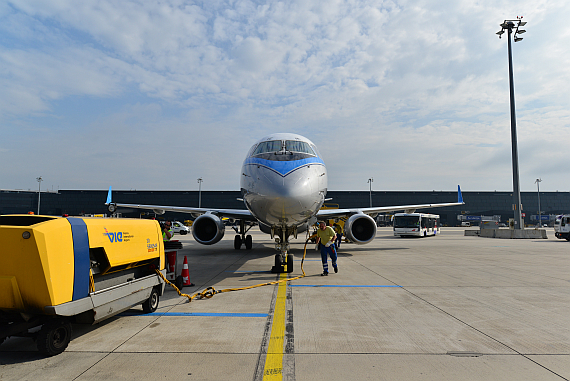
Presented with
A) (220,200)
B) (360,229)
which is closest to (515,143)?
(360,229)

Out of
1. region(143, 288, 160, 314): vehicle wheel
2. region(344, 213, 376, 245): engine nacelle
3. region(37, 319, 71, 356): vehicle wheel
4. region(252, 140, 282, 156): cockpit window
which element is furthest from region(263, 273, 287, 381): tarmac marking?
region(344, 213, 376, 245): engine nacelle

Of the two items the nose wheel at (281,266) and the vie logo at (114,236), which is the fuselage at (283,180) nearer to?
the nose wheel at (281,266)

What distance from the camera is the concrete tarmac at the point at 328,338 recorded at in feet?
12.0

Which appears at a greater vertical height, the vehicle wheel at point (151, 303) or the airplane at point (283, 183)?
the airplane at point (283, 183)

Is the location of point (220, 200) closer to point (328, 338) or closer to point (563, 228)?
point (563, 228)

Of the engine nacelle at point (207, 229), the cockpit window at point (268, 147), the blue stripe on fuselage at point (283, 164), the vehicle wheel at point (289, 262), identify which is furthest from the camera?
the engine nacelle at point (207, 229)

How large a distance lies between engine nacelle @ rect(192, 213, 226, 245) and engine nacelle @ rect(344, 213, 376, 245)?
558 cm

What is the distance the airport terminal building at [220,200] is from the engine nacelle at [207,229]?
194ft

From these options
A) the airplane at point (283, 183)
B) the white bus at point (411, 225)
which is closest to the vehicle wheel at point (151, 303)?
the airplane at point (283, 183)

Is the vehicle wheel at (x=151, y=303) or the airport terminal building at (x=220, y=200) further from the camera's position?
the airport terminal building at (x=220, y=200)

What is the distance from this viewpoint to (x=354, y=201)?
75.5m

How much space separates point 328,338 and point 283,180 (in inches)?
196

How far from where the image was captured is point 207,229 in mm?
14805

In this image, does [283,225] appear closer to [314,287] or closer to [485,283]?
[314,287]
